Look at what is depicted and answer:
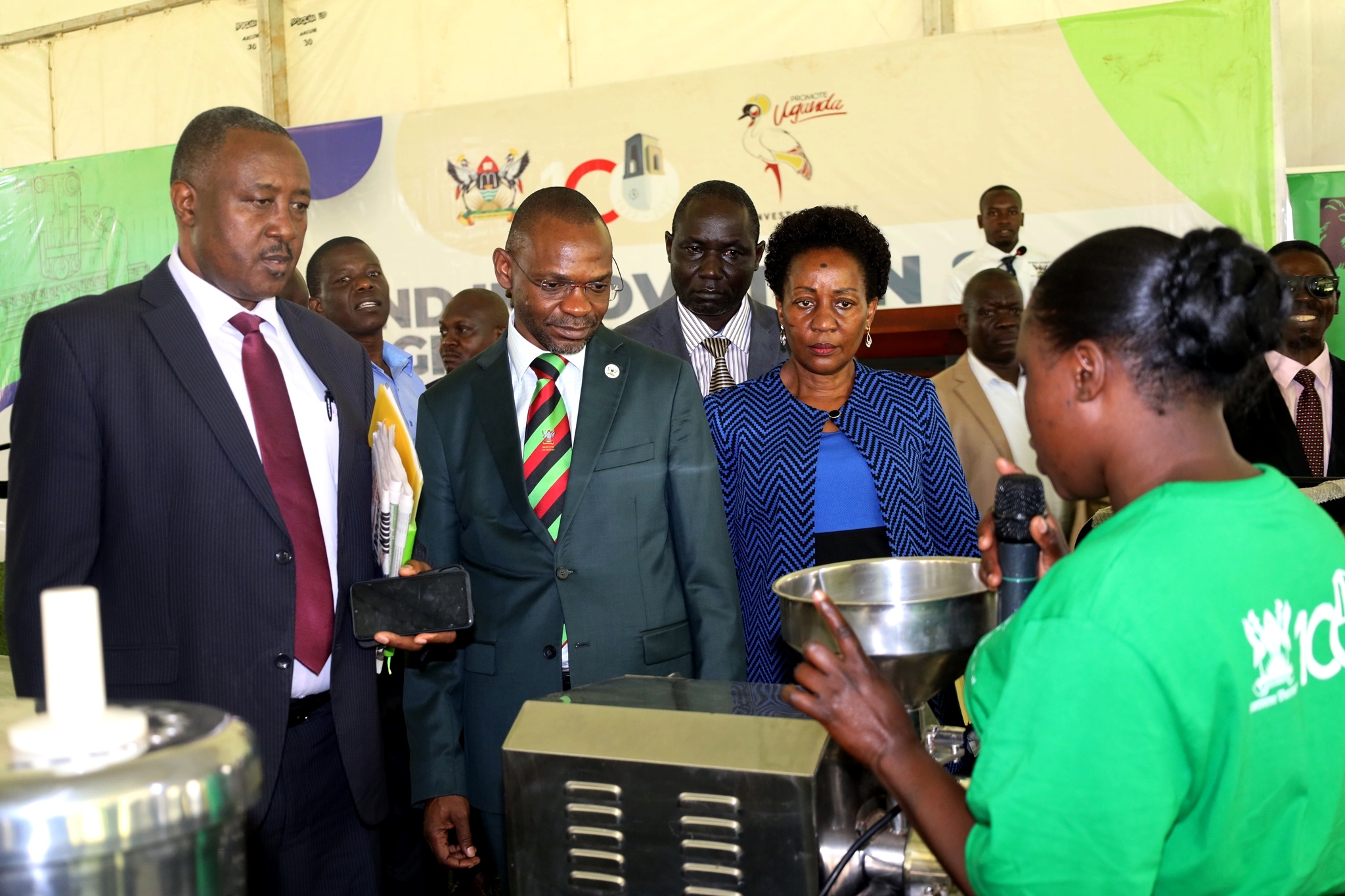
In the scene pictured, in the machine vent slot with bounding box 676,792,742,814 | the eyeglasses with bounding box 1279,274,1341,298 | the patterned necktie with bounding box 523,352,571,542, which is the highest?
the eyeglasses with bounding box 1279,274,1341,298

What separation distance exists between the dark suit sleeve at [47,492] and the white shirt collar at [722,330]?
1.84m

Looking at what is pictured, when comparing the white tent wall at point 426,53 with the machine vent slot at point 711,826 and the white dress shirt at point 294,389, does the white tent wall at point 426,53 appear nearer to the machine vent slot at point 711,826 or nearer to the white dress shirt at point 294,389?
the white dress shirt at point 294,389

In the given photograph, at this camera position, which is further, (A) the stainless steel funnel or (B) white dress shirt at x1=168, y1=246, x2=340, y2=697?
(B) white dress shirt at x1=168, y1=246, x2=340, y2=697

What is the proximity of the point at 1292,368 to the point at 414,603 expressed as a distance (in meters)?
3.16

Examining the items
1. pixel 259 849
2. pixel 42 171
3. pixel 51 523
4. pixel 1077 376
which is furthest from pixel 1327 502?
pixel 42 171

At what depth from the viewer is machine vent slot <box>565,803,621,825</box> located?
120 centimetres

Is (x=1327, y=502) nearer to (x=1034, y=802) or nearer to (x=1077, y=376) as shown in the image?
(x=1077, y=376)

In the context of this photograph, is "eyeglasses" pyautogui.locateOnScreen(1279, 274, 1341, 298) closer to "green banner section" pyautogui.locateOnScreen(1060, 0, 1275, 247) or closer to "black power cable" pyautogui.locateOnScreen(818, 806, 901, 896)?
"green banner section" pyautogui.locateOnScreen(1060, 0, 1275, 247)

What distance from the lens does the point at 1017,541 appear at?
125cm

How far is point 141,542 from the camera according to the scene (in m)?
1.65

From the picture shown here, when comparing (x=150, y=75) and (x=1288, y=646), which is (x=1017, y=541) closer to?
(x=1288, y=646)

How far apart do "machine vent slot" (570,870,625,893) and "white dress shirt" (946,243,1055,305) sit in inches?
173

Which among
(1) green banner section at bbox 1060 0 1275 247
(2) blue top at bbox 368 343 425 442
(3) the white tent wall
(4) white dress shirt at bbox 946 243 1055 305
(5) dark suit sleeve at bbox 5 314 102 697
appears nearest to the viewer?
(5) dark suit sleeve at bbox 5 314 102 697

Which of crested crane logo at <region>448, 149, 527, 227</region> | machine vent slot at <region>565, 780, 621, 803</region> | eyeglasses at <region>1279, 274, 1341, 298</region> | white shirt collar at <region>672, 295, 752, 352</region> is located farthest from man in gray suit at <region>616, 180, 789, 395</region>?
crested crane logo at <region>448, 149, 527, 227</region>
